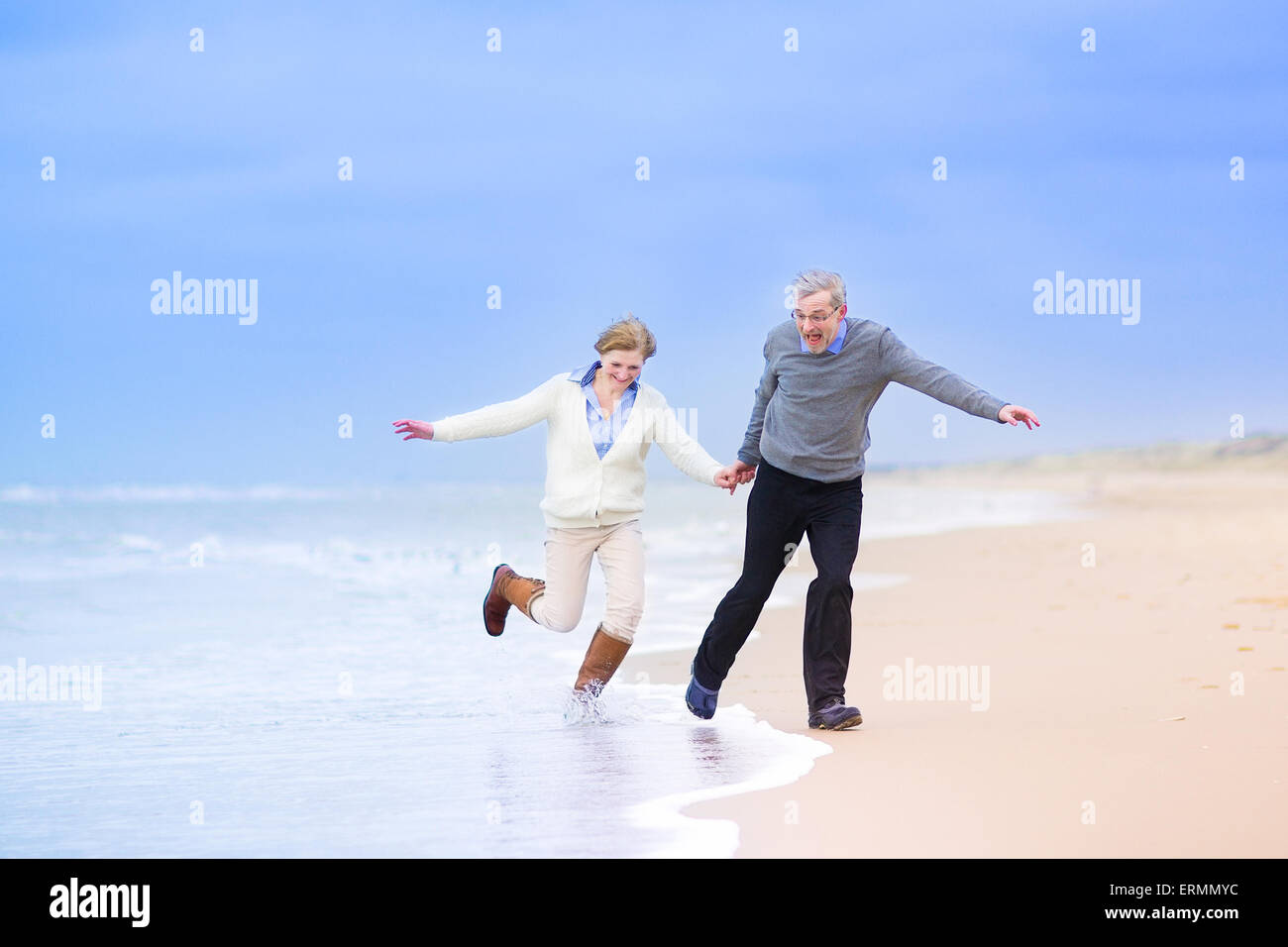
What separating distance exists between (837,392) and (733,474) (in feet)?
2.01

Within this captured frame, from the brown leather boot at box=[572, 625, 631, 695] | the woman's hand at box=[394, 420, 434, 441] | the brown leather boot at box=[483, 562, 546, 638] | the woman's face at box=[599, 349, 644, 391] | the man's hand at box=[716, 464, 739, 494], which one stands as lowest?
the brown leather boot at box=[572, 625, 631, 695]

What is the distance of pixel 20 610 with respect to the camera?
1056 cm

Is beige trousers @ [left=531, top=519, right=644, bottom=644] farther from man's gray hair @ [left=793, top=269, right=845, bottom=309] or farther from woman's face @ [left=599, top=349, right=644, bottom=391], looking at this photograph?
man's gray hair @ [left=793, top=269, right=845, bottom=309]

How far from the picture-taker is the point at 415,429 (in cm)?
579

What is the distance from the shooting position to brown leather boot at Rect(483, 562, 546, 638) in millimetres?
6301

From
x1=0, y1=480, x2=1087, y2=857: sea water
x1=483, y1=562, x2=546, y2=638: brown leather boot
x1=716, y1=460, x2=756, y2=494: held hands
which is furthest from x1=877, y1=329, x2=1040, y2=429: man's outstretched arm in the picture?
x1=483, y1=562, x2=546, y2=638: brown leather boot

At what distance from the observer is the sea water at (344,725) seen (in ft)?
13.1

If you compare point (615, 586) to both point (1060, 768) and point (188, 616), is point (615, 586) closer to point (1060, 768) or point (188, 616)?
point (1060, 768)

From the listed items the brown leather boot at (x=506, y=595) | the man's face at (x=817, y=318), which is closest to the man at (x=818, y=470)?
the man's face at (x=817, y=318)

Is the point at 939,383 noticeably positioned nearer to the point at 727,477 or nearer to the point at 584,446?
the point at 727,477

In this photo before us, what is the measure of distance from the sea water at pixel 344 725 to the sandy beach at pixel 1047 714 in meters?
0.36

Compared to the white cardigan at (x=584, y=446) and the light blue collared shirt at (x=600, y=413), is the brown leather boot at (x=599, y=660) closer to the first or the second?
the white cardigan at (x=584, y=446)

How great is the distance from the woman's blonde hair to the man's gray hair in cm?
71
